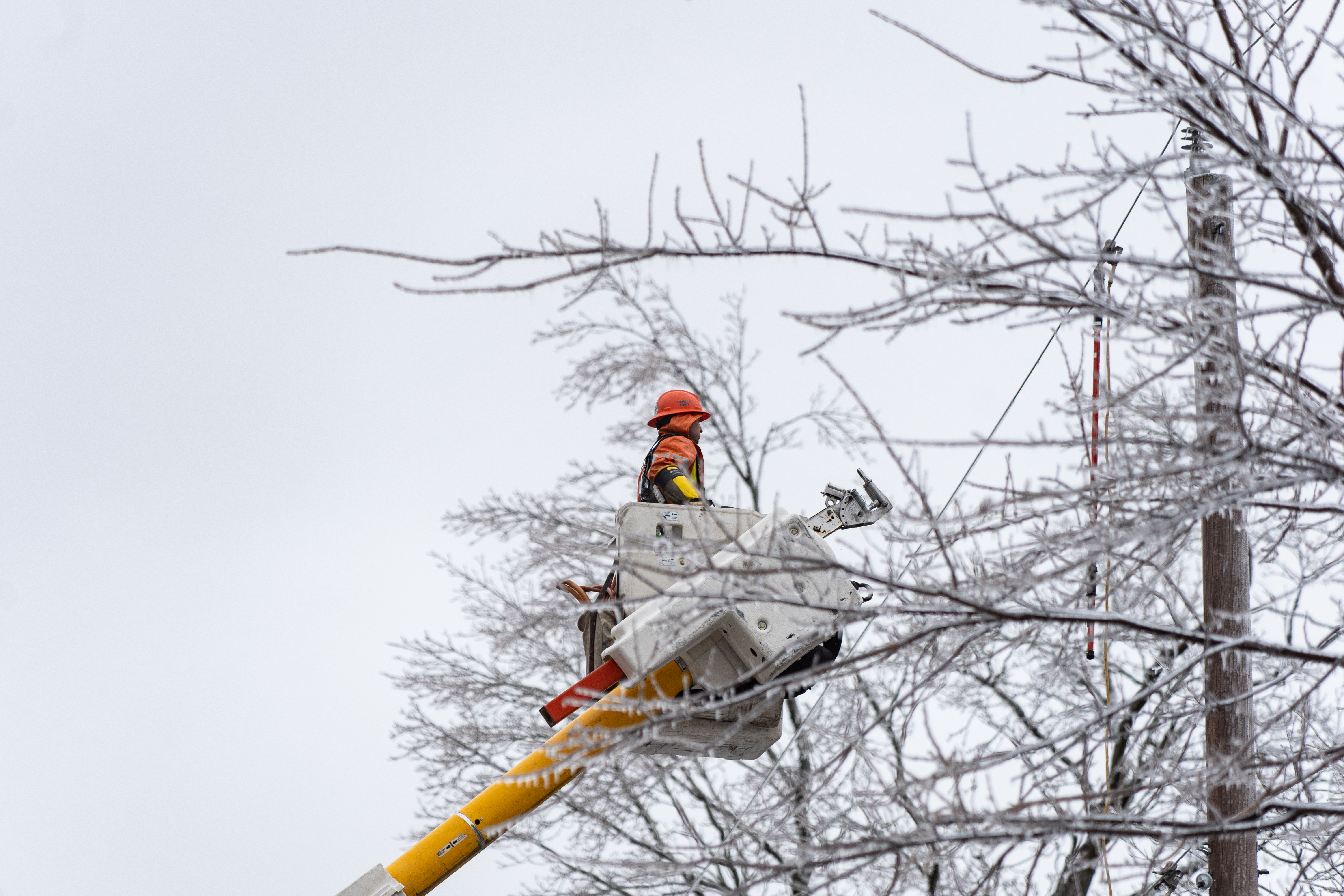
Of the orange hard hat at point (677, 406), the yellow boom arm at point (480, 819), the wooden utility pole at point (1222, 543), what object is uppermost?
the orange hard hat at point (677, 406)

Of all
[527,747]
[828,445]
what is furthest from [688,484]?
[828,445]

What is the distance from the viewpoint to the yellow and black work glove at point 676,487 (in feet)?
21.0

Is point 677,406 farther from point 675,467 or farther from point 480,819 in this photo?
point 480,819

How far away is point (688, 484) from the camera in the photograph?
21.1ft

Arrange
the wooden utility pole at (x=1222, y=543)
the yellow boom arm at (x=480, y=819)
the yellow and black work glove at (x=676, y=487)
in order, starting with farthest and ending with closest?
1. the yellow and black work glove at (x=676, y=487)
2. the yellow boom arm at (x=480, y=819)
3. the wooden utility pole at (x=1222, y=543)

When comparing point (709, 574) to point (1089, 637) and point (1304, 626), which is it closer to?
point (1089, 637)

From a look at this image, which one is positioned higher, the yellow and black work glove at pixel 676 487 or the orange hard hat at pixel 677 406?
the orange hard hat at pixel 677 406

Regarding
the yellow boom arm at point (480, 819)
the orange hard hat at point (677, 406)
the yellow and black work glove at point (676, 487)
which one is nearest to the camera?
the yellow boom arm at point (480, 819)

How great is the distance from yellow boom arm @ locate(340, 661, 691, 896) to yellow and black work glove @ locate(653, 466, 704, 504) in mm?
829

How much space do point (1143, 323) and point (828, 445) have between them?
30.5 ft

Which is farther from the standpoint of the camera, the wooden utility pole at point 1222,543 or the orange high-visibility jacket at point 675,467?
the orange high-visibility jacket at point 675,467

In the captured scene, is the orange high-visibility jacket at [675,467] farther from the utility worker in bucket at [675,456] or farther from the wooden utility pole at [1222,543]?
the wooden utility pole at [1222,543]

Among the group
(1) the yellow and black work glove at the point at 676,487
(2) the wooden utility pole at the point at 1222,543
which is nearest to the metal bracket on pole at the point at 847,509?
(1) the yellow and black work glove at the point at 676,487

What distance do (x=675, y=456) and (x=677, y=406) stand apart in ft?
1.19
